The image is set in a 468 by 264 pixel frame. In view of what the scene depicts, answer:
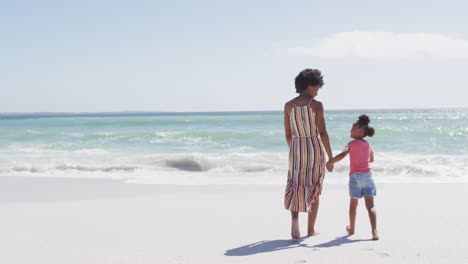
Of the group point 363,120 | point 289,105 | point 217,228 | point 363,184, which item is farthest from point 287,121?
point 217,228

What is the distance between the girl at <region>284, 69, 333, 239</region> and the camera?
3939 millimetres

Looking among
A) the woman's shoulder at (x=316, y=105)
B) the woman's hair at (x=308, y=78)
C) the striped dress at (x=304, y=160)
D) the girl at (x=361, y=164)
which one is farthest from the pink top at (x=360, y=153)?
the woman's hair at (x=308, y=78)

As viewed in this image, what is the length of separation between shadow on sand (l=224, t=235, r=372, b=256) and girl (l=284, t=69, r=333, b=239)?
115mm

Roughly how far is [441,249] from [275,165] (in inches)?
302

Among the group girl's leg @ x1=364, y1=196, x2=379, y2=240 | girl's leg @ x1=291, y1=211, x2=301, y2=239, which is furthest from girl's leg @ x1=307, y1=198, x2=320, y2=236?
girl's leg @ x1=364, y1=196, x2=379, y2=240

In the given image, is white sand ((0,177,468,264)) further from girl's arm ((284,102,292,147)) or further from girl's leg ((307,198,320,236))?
girl's arm ((284,102,292,147))

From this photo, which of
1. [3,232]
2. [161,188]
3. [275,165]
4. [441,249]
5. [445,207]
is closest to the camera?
[441,249]

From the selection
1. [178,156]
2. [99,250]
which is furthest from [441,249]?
[178,156]

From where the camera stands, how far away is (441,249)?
12.1 ft

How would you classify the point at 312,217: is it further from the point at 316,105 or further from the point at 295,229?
the point at 316,105

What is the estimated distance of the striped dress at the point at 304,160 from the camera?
396cm

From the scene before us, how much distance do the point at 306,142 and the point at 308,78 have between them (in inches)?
21.1

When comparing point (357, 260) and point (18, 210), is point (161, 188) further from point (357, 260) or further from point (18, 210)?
point (357, 260)

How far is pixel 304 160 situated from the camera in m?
4.00
